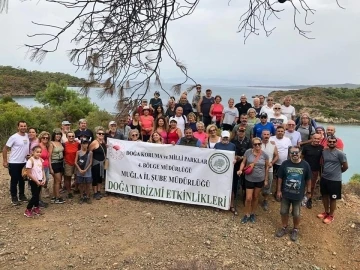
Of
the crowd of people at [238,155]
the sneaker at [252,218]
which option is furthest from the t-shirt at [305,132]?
the sneaker at [252,218]

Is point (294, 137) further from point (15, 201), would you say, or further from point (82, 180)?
point (15, 201)

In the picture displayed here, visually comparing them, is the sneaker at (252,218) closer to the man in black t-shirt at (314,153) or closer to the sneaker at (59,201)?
the man in black t-shirt at (314,153)

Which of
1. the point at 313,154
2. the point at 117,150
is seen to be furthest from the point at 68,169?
the point at 313,154

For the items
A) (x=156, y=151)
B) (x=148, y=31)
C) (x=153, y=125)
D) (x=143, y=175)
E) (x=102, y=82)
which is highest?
(x=148, y=31)

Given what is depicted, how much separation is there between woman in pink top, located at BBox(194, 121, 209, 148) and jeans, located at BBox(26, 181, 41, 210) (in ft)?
→ 11.1

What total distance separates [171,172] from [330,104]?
224 ft

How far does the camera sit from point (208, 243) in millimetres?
6559

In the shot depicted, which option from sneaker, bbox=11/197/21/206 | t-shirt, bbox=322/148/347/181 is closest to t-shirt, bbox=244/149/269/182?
t-shirt, bbox=322/148/347/181

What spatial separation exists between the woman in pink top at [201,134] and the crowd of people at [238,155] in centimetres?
2

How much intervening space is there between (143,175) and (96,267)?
2628mm

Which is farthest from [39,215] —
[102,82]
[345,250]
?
[345,250]

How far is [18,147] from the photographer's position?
721 centimetres

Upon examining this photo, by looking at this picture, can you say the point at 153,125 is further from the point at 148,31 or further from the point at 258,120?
the point at 148,31

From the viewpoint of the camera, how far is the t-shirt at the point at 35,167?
6824 millimetres
